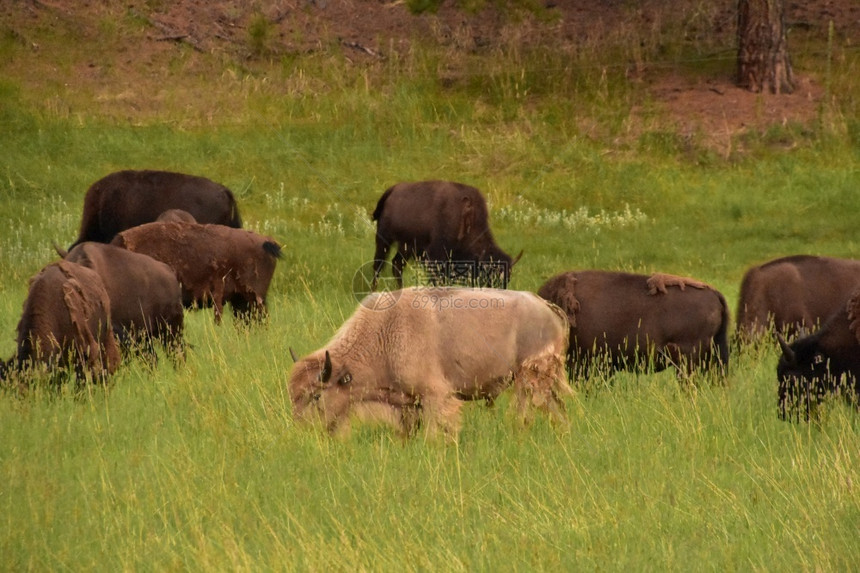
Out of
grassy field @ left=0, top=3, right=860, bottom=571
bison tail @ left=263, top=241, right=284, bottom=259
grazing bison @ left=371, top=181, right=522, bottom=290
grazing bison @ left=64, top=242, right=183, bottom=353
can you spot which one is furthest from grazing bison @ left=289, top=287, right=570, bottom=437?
grazing bison @ left=371, top=181, right=522, bottom=290

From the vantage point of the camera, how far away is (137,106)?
21922 millimetres

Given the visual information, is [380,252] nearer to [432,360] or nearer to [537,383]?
[537,383]

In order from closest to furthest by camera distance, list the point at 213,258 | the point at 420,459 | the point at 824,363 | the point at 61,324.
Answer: the point at 420,459 → the point at 824,363 → the point at 61,324 → the point at 213,258

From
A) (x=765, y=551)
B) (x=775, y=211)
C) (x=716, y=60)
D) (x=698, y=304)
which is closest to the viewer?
(x=765, y=551)

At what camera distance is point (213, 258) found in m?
11.2

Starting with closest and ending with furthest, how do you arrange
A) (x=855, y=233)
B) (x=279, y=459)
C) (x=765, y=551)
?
(x=765, y=551), (x=279, y=459), (x=855, y=233)

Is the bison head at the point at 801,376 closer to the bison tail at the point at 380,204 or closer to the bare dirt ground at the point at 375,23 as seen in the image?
the bison tail at the point at 380,204

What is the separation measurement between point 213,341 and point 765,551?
6.11 m

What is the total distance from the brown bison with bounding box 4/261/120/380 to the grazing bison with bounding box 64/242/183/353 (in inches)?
28.2

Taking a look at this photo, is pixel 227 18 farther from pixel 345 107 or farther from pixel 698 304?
pixel 698 304

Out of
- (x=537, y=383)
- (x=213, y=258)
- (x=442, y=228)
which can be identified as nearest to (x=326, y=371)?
(x=537, y=383)

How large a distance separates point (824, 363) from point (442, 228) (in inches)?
266

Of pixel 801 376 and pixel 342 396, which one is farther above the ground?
pixel 342 396

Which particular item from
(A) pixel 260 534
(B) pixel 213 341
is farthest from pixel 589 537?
(B) pixel 213 341
